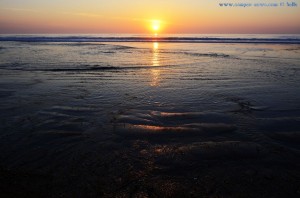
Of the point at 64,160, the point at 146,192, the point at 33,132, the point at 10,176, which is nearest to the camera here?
the point at 146,192

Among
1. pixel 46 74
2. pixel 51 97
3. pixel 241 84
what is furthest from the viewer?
pixel 46 74

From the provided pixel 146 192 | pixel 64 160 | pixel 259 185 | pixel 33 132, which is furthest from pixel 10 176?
pixel 259 185

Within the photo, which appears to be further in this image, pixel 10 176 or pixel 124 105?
pixel 124 105

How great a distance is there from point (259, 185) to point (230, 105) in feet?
11.7

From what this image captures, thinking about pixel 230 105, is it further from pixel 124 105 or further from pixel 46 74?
pixel 46 74

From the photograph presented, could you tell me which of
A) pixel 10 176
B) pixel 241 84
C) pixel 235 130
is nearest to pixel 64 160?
pixel 10 176

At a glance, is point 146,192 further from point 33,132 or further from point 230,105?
point 230,105

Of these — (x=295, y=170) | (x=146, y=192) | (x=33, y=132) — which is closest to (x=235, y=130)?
(x=295, y=170)

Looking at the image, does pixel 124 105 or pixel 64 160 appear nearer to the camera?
pixel 64 160

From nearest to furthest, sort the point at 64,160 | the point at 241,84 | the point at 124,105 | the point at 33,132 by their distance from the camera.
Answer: the point at 64,160
the point at 33,132
the point at 124,105
the point at 241,84

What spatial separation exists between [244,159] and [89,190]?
2.34m

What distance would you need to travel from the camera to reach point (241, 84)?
9.30 metres

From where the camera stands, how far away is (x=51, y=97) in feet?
24.2

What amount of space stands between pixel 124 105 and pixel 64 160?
2.93 metres
